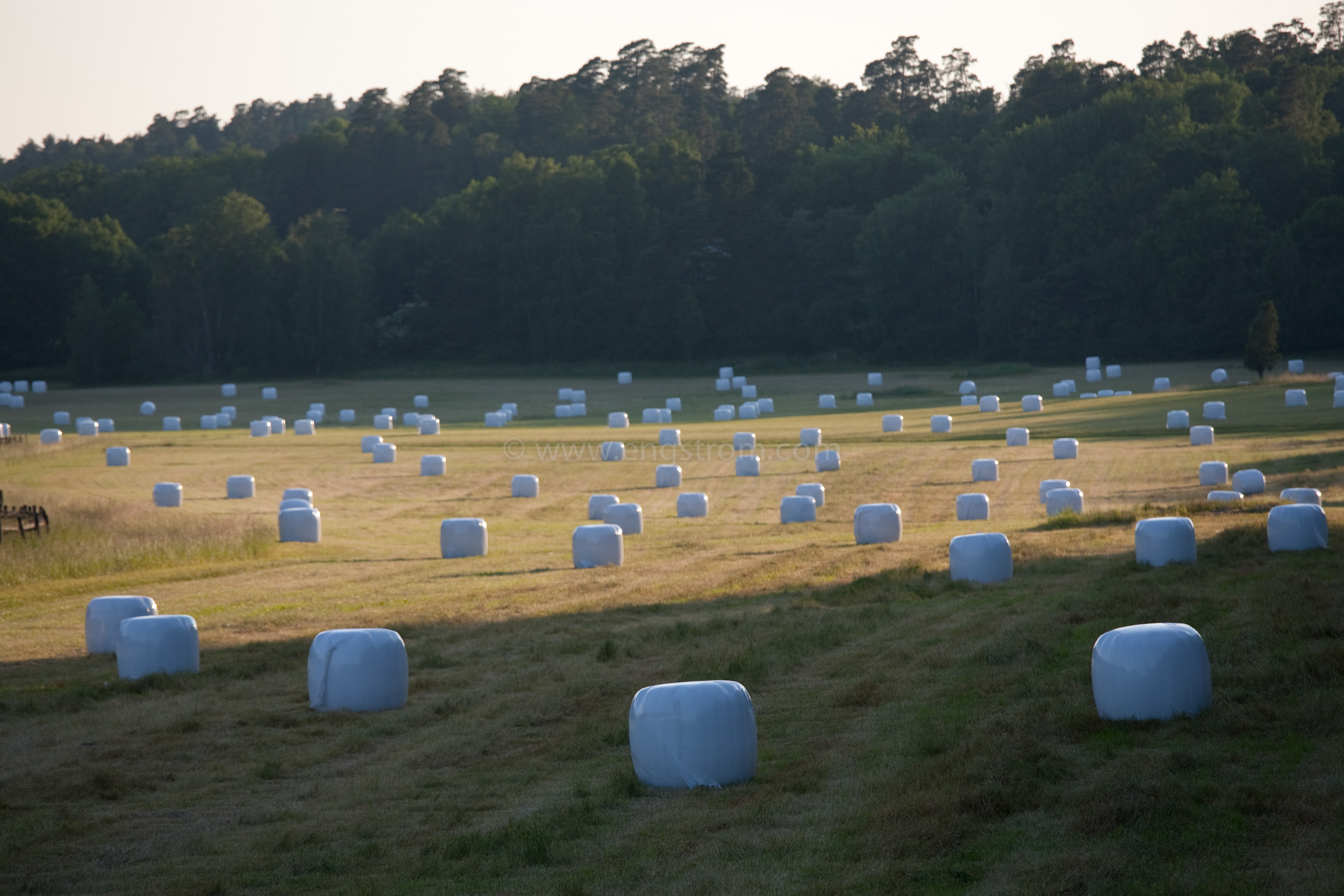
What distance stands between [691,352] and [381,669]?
3276 inches

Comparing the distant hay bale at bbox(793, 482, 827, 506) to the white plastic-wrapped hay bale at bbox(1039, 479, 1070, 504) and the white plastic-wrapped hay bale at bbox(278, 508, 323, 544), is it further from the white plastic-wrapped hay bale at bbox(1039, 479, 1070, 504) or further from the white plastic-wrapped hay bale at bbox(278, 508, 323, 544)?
the white plastic-wrapped hay bale at bbox(278, 508, 323, 544)

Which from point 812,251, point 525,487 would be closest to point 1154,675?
point 525,487

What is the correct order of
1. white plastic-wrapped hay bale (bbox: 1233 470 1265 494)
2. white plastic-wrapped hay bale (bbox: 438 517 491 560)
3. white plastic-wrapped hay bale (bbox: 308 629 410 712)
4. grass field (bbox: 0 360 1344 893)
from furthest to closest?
white plastic-wrapped hay bale (bbox: 1233 470 1265 494), white plastic-wrapped hay bale (bbox: 438 517 491 560), white plastic-wrapped hay bale (bbox: 308 629 410 712), grass field (bbox: 0 360 1344 893)

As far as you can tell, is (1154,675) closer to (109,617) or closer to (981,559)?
(981,559)

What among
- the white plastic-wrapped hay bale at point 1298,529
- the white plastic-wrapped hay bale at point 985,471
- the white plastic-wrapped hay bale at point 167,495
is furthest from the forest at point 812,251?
the white plastic-wrapped hay bale at point 1298,529

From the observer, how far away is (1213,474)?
1266 inches

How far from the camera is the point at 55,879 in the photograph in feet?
27.4

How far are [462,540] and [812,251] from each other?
78.1m

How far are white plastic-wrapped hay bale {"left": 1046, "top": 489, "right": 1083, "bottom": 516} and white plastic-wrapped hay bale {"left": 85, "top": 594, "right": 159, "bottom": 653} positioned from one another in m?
18.9

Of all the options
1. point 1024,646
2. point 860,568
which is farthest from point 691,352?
point 1024,646

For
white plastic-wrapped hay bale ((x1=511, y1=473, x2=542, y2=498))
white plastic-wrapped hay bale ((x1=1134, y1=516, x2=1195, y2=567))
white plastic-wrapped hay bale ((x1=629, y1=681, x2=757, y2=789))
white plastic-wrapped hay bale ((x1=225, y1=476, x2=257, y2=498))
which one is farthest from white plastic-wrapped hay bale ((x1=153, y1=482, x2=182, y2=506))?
white plastic-wrapped hay bale ((x1=629, y1=681, x2=757, y2=789))

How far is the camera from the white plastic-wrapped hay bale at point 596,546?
76.1ft

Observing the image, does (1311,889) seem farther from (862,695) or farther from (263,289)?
(263,289)

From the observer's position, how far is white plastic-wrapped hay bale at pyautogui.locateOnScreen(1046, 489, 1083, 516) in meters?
28.8
